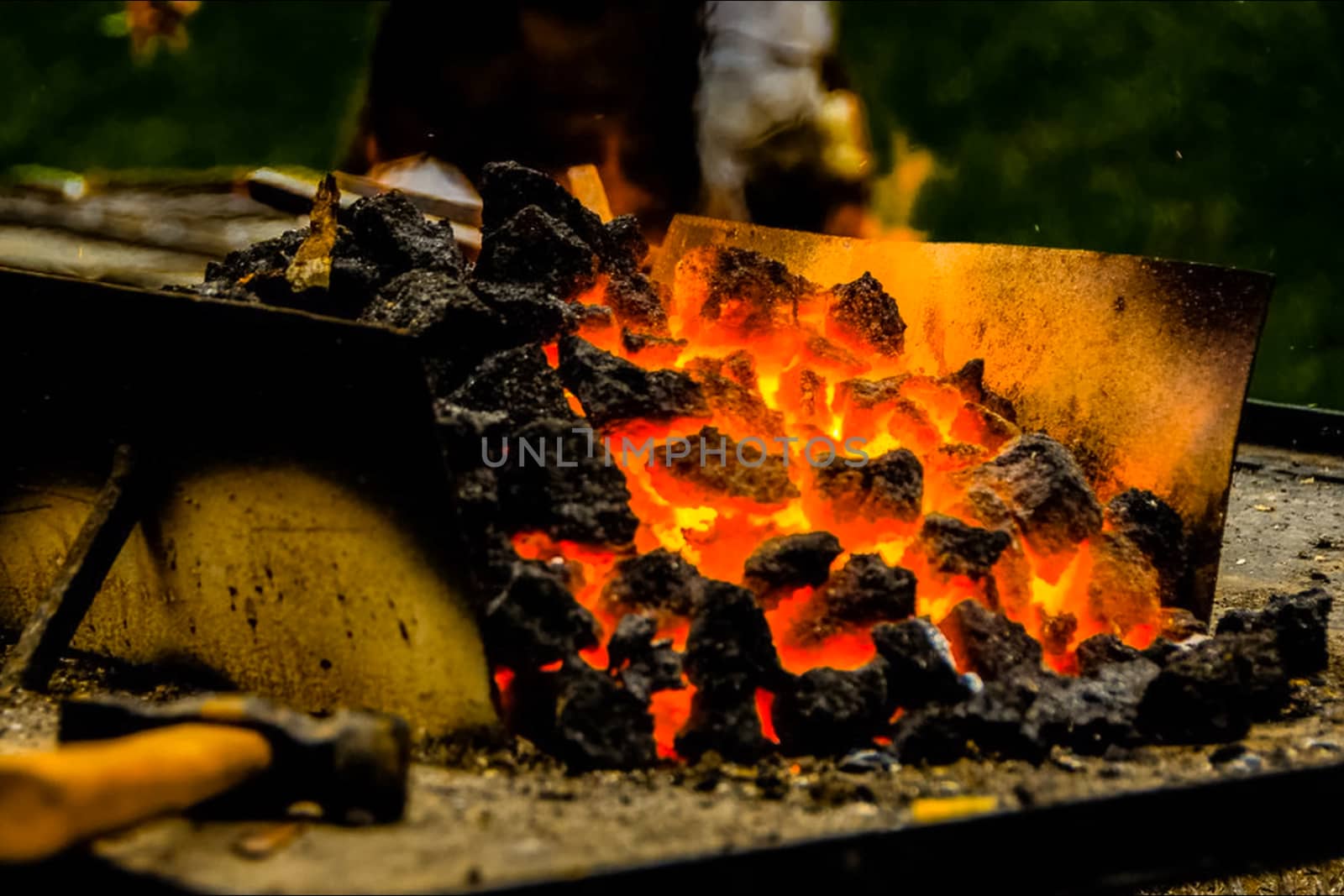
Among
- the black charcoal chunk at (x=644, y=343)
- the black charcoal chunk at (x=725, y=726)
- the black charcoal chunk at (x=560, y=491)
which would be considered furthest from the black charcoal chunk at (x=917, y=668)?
the black charcoal chunk at (x=644, y=343)

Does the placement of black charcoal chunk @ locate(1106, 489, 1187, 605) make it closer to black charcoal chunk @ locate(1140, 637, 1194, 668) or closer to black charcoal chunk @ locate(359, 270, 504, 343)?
black charcoal chunk @ locate(1140, 637, 1194, 668)

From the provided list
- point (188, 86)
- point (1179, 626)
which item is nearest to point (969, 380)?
point (1179, 626)

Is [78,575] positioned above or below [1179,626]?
below

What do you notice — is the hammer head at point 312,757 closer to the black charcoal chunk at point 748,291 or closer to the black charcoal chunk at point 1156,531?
the black charcoal chunk at point 748,291

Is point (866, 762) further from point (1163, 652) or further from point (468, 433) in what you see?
point (468, 433)

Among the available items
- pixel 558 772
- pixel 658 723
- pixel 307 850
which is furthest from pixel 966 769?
pixel 307 850
